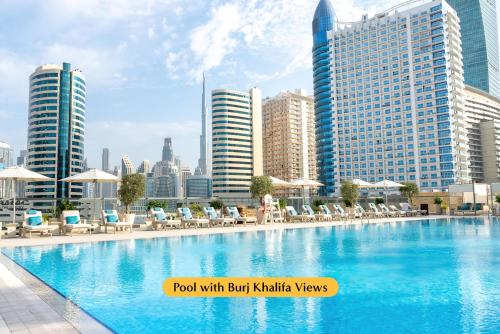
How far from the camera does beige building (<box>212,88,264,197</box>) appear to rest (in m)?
123

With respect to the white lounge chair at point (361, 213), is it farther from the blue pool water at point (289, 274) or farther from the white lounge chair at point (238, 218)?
the blue pool water at point (289, 274)

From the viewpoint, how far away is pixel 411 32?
8631 centimetres

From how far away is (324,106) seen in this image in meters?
101

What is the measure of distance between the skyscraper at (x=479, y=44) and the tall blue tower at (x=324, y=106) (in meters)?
55.8

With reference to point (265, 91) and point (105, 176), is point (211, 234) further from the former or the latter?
point (265, 91)

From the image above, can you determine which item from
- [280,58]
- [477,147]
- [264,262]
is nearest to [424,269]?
[264,262]

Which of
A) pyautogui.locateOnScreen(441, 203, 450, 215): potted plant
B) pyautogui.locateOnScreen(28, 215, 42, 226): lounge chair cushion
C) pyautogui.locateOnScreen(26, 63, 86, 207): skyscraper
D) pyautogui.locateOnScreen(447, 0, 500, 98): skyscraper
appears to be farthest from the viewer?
pyautogui.locateOnScreen(447, 0, 500, 98): skyscraper

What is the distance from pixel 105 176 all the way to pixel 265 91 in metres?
130

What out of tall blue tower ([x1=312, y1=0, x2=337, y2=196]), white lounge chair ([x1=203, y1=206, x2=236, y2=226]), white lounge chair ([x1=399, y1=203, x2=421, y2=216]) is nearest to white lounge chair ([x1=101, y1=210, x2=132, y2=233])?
white lounge chair ([x1=203, y1=206, x2=236, y2=226])

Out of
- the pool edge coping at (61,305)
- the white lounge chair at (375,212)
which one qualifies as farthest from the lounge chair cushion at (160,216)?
the white lounge chair at (375,212)

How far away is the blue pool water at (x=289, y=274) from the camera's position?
15.0ft

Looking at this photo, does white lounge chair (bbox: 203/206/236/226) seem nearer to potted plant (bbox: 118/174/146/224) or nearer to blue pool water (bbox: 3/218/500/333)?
potted plant (bbox: 118/174/146/224)

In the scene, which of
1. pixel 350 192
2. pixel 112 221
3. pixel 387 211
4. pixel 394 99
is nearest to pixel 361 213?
pixel 387 211
